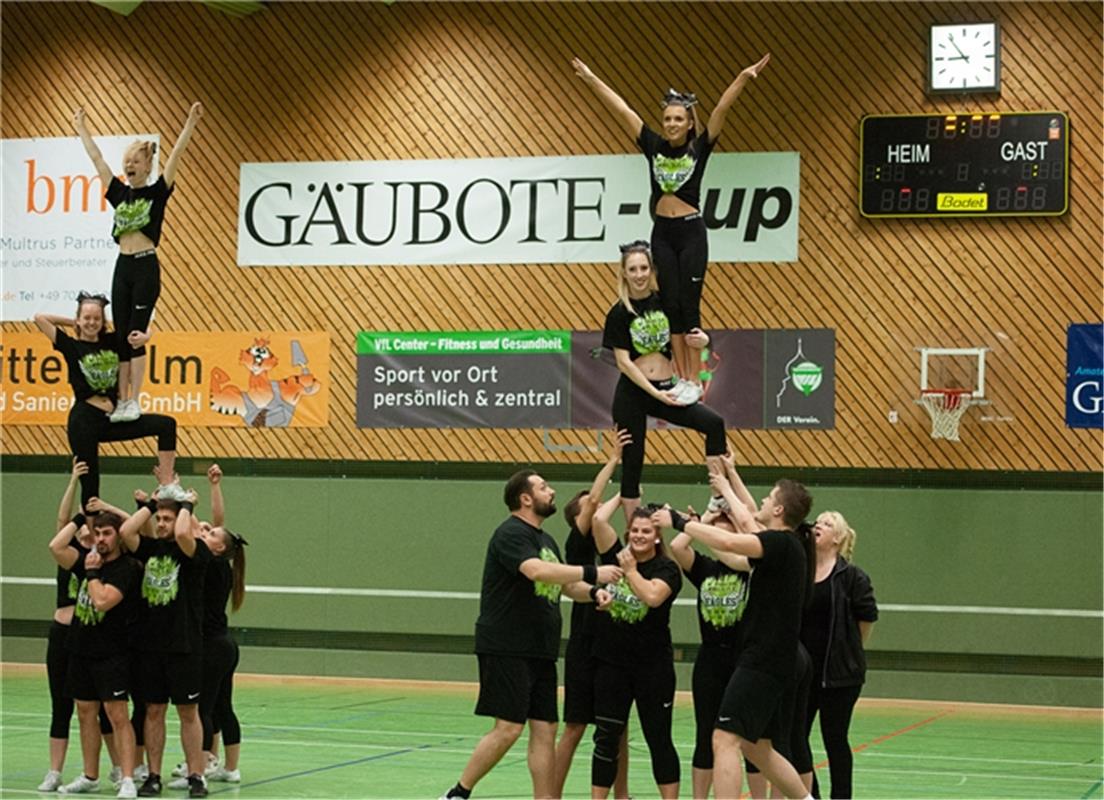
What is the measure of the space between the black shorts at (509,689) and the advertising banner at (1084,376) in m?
9.28

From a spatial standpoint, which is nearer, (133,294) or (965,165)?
(133,294)

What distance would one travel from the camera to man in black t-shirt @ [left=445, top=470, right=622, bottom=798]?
369 inches

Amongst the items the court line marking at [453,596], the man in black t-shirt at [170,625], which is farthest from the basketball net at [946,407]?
the man in black t-shirt at [170,625]

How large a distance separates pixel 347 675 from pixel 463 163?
6.25 meters

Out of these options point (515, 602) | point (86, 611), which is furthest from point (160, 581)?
point (515, 602)

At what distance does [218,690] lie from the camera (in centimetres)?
1127

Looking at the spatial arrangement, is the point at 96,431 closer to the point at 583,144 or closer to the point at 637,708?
the point at 637,708

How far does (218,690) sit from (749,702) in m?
4.68

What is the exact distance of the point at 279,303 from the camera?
62.0 ft

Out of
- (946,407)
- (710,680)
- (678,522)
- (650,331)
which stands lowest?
(710,680)

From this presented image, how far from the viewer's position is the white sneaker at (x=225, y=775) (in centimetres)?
1139

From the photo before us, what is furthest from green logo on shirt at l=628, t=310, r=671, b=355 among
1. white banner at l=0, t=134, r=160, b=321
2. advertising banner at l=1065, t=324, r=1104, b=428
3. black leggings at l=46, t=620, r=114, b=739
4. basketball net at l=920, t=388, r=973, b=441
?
white banner at l=0, t=134, r=160, b=321

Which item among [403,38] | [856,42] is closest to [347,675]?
[403,38]

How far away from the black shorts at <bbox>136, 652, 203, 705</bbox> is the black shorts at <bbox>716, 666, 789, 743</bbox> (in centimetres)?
417
